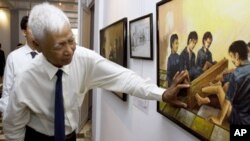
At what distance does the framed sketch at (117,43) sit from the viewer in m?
2.37

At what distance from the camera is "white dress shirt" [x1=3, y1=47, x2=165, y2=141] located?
1.57 metres

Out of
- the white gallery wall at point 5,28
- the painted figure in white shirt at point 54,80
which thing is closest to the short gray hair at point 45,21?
the painted figure in white shirt at point 54,80

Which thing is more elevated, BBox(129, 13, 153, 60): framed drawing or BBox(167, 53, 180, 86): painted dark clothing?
BBox(129, 13, 153, 60): framed drawing

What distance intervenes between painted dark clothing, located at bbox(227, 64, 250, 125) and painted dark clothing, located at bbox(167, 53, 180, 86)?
43 cm

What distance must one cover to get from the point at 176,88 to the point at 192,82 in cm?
11

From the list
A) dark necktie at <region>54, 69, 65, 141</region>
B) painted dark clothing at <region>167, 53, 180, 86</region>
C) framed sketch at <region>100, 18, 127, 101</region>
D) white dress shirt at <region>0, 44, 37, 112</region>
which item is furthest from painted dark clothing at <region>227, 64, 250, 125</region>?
white dress shirt at <region>0, 44, 37, 112</region>

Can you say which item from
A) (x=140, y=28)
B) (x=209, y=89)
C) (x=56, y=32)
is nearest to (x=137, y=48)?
(x=140, y=28)

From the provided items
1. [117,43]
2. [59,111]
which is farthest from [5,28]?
[59,111]

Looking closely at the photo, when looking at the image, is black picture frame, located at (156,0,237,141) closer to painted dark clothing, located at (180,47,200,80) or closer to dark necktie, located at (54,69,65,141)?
painted dark clothing, located at (180,47,200,80)

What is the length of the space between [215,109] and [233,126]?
12cm

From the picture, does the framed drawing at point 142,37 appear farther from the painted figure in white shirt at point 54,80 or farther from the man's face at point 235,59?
the man's face at point 235,59

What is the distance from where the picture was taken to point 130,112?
234 cm

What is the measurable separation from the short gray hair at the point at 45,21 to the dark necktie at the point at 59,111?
272 millimetres

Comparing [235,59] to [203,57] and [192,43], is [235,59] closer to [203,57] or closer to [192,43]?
[203,57]
